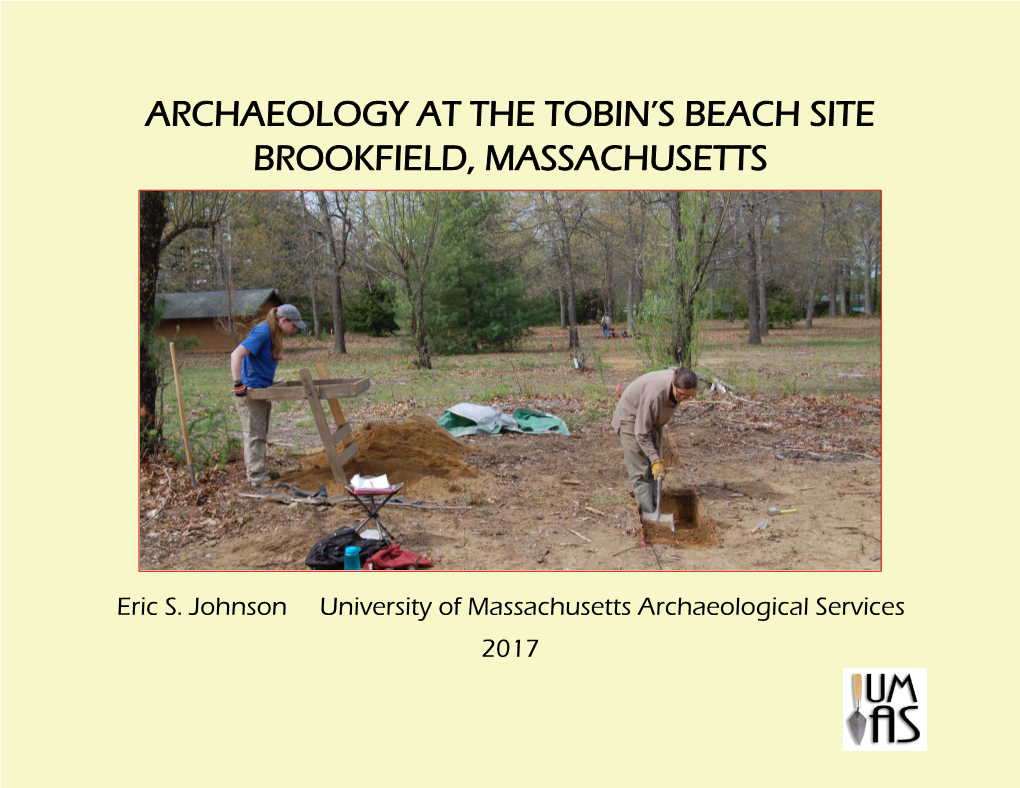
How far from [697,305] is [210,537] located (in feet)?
28.9

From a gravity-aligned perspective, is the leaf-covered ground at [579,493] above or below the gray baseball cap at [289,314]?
below

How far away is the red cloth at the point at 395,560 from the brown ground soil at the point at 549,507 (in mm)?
247

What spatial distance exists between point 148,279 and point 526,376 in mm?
11248

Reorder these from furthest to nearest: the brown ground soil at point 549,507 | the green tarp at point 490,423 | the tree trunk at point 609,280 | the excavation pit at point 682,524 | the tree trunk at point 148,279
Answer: the tree trunk at point 609,280
the green tarp at point 490,423
the tree trunk at point 148,279
the excavation pit at point 682,524
the brown ground soil at point 549,507

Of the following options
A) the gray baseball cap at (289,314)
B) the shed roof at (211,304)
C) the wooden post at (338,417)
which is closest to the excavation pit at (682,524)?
the wooden post at (338,417)

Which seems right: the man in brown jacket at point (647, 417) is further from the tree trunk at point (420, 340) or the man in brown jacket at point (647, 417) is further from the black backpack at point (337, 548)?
the tree trunk at point (420, 340)

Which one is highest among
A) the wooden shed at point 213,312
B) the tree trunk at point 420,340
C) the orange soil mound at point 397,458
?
the wooden shed at point 213,312

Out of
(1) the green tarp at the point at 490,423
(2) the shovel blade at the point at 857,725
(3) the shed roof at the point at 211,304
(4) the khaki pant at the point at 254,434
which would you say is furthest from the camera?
(3) the shed roof at the point at 211,304

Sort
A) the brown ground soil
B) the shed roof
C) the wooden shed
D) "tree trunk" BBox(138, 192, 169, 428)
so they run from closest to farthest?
the brown ground soil → "tree trunk" BBox(138, 192, 169, 428) → the wooden shed → the shed roof

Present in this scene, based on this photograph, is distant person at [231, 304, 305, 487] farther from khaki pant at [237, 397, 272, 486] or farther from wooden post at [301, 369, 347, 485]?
wooden post at [301, 369, 347, 485]

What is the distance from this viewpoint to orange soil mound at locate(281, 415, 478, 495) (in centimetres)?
753

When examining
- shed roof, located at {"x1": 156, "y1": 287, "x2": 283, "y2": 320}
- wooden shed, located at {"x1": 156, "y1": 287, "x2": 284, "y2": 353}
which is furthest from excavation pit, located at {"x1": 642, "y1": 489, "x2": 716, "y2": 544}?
shed roof, located at {"x1": 156, "y1": 287, "x2": 283, "y2": 320}

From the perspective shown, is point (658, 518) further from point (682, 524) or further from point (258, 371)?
point (258, 371)

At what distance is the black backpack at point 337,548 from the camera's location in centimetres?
526
